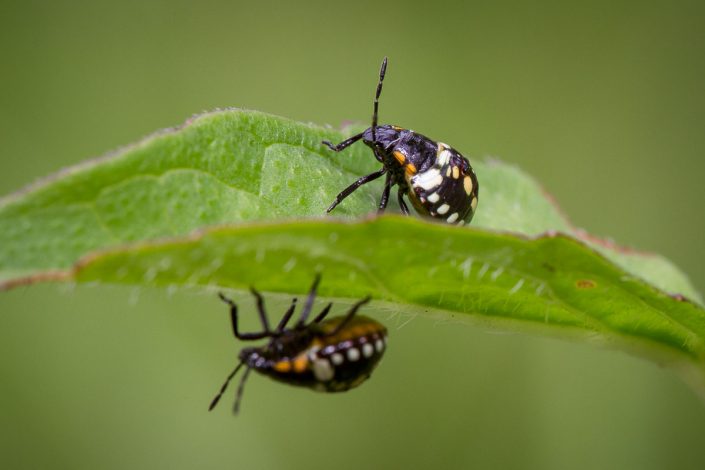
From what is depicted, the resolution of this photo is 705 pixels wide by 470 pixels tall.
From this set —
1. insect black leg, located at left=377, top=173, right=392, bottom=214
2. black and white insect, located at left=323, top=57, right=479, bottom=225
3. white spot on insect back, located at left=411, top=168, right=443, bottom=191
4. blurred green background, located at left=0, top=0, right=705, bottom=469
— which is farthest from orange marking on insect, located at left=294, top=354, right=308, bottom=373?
blurred green background, located at left=0, top=0, right=705, bottom=469

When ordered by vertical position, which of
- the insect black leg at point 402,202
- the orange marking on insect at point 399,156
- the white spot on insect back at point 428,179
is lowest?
the insect black leg at point 402,202

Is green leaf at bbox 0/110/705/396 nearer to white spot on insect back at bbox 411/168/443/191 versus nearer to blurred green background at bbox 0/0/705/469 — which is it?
white spot on insect back at bbox 411/168/443/191

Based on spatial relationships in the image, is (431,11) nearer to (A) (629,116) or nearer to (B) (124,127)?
(A) (629,116)

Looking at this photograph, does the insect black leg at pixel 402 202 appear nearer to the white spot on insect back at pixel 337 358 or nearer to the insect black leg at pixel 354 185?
the insect black leg at pixel 354 185

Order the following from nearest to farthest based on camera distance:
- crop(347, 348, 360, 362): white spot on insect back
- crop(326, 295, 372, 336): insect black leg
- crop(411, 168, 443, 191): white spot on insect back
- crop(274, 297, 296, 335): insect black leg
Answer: crop(326, 295, 372, 336): insect black leg
crop(347, 348, 360, 362): white spot on insect back
crop(274, 297, 296, 335): insect black leg
crop(411, 168, 443, 191): white spot on insect back

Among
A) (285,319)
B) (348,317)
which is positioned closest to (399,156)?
(285,319)

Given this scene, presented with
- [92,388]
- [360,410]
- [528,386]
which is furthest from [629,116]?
[92,388]

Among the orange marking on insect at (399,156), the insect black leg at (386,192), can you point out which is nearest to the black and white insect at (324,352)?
the insect black leg at (386,192)

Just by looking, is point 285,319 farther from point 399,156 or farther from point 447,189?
point 399,156
